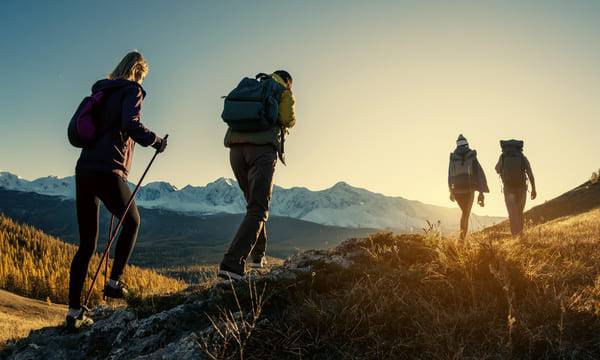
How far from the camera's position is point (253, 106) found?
5203mm

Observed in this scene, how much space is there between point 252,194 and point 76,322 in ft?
7.66

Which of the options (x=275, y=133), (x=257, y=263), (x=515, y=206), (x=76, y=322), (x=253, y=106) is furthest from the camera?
(x=515, y=206)

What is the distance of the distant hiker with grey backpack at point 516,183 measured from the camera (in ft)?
35.9

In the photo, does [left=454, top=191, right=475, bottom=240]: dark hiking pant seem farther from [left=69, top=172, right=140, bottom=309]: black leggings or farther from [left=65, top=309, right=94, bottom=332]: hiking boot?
[left=65, top=309, right=94, bottom=332]: hiking boot

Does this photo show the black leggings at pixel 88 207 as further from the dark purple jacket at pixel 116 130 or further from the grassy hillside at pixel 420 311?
the grassy hillside at pixel 420 311

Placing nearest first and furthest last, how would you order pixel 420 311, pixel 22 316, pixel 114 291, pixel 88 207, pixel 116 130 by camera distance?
pixel 420 311 < pixel 88 207 < pixel 116 130 < pixel 114 291 < pixel 22 316

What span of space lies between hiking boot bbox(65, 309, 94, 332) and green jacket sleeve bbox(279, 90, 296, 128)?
3.15 metres

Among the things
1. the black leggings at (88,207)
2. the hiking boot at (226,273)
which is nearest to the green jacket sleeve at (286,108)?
the hiking boot at (226,273)

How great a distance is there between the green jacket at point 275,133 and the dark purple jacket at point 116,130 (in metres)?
1.02

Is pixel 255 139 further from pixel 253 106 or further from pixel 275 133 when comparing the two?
pixel 253 106

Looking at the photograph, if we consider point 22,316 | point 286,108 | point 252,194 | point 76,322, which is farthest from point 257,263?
point 22,316

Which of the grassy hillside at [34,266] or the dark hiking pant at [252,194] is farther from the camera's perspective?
the grassy hillside at [34,266]

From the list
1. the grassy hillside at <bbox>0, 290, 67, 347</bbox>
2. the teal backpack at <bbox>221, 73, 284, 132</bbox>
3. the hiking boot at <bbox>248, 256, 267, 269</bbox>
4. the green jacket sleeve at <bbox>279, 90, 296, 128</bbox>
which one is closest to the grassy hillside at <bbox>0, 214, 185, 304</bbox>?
the grassy hillside at <bbox>0, 290, 67, 347</bbox>

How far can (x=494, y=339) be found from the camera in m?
2.88
